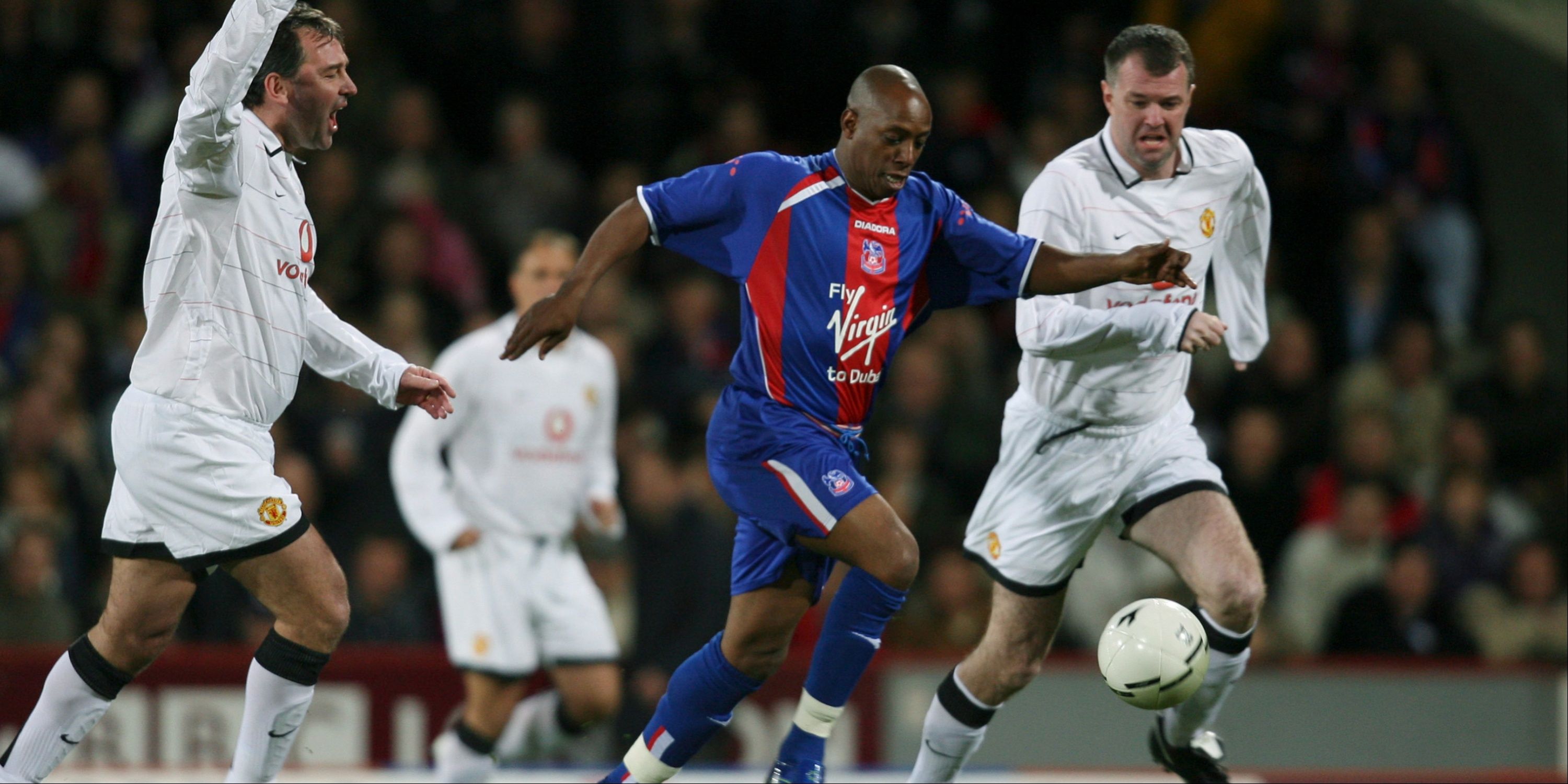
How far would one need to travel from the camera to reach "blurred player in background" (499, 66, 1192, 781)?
5.11 metres

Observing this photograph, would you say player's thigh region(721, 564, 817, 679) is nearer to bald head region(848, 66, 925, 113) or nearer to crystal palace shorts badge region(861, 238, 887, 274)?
crystal palace shorts badge region(861, 238, 887, 274)

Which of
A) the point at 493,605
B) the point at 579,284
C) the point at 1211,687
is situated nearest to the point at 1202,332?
the point at 1211,687

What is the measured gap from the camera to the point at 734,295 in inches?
435

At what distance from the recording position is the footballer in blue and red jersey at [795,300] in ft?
17.1

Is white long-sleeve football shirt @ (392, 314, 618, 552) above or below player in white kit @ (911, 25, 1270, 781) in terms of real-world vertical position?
below

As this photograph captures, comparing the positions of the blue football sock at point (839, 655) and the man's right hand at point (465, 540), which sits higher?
the blue football sock at point (839, 655)

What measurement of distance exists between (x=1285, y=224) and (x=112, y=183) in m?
7.30

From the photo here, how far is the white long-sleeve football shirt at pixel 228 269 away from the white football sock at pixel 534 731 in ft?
9.61

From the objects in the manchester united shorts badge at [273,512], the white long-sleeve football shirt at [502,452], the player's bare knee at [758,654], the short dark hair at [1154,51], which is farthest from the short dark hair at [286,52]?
the white long-sleeve football shirt at [502,452]

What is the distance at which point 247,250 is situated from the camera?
485cm

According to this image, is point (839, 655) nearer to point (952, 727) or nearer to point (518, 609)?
point (952, 727)

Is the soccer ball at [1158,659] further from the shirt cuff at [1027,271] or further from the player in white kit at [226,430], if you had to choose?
the player in white kit at [226,430]

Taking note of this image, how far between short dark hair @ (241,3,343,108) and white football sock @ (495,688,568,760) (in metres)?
3.32

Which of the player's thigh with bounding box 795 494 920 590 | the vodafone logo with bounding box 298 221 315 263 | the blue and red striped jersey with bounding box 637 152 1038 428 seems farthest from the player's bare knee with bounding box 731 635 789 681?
the vodafone logo with bounding box 298 221 315 263
